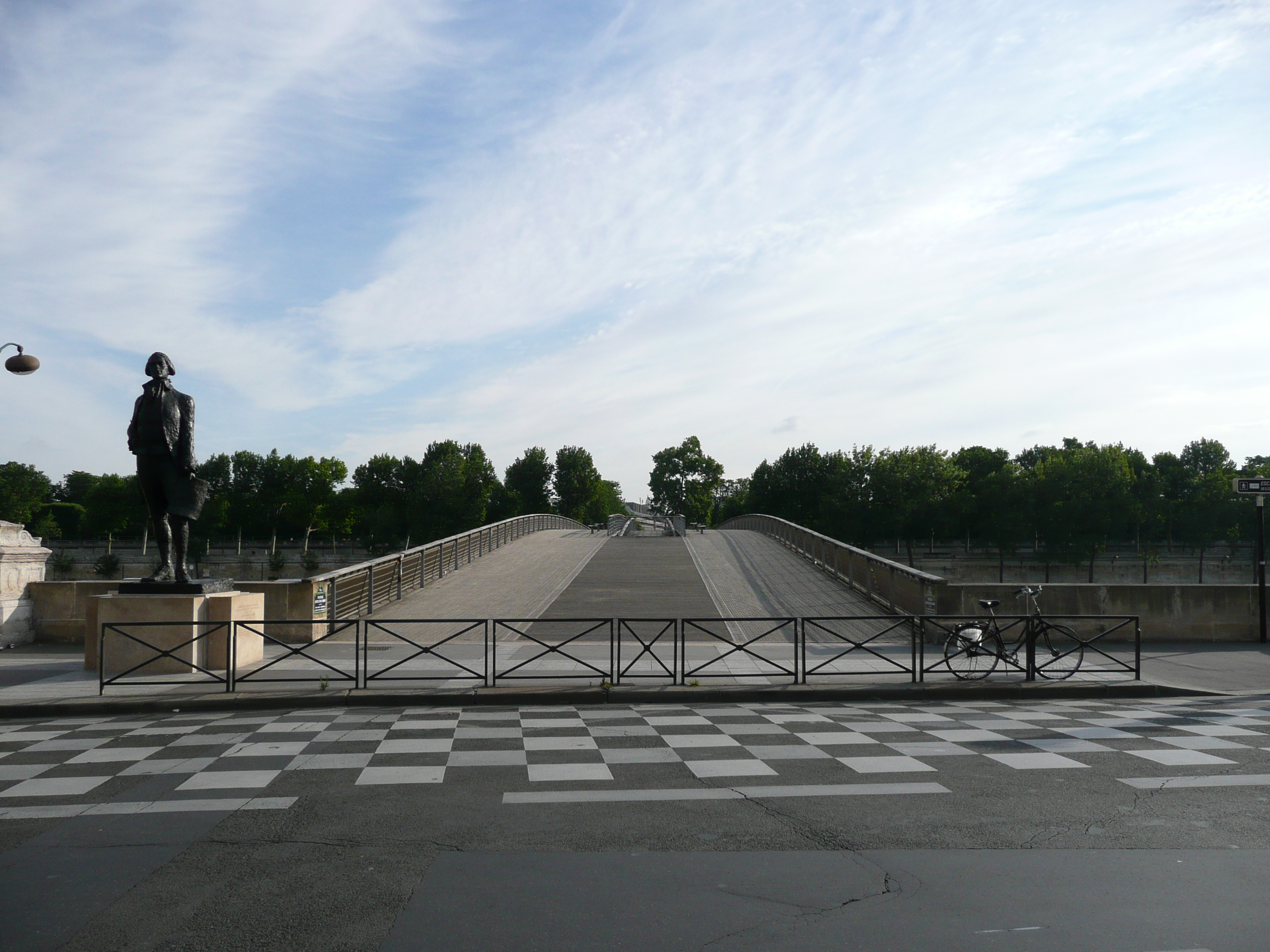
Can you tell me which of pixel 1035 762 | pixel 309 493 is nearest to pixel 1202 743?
pixel 1035 762

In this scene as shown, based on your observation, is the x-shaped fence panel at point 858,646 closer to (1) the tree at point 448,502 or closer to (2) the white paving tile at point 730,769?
(2) the white paving tile at point 730,769

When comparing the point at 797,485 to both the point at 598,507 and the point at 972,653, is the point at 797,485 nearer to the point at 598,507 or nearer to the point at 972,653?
the point at 598,507

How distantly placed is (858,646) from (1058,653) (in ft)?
10.7

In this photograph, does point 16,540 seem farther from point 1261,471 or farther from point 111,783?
point 1261,471

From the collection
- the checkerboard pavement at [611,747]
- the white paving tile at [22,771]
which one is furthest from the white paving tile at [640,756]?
the white paving tile at [22,771]

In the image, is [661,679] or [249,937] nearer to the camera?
[249,937]

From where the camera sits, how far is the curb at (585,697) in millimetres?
10344

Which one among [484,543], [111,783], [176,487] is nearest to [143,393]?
[176,487]

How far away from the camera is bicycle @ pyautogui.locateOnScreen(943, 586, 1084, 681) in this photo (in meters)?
12.7

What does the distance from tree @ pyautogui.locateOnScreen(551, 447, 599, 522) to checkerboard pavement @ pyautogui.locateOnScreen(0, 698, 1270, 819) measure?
101418 millimetres

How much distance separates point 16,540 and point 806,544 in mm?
21386

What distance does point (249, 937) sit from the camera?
12.6 feet

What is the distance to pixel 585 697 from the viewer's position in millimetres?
11062

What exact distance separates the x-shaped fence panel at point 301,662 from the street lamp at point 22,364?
6.69 meters
